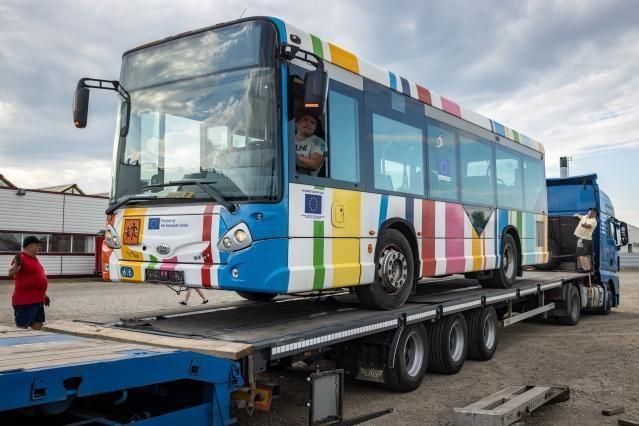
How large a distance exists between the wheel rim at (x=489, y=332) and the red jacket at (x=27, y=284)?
5.72 meters

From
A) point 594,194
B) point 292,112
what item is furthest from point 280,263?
point 594,194

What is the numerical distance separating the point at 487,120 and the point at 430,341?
3.85 metres

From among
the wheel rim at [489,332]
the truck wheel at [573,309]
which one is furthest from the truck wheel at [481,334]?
the truck wheel at [573,309]

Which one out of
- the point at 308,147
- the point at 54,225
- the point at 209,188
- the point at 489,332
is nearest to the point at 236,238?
the point at 209,188

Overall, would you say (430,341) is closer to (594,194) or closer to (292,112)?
(292,112)

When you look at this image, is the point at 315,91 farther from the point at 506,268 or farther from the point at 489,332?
the point at 506,268

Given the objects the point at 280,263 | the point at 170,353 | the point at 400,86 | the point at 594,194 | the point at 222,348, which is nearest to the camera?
the point at 170,353

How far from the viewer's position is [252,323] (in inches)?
218

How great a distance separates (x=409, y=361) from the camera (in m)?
6.65

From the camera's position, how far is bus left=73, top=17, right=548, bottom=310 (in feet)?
16.3

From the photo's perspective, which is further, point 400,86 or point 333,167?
point 400,86

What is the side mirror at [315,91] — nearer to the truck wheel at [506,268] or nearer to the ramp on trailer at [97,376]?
the ramp on trailer at [97,376]

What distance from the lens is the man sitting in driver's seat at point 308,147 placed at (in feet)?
17.3

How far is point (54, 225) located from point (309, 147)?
22809mm
